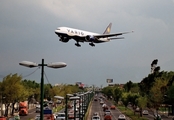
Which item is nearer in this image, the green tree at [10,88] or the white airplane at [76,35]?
the white airplane at [76,35]

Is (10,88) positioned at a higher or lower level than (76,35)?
lower

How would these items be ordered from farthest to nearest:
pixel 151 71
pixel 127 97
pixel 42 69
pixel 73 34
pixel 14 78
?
pixel 151 71, pixel 127 97, pixel 14 78, pixel 73 34, pixel 42 69

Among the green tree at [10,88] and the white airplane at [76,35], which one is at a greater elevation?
the white airplane at [76,35]

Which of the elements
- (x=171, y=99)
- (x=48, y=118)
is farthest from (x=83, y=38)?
(x=171, y=99)

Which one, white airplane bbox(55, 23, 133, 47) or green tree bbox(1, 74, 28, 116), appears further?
green tree bbox(1, 74, 28, 116)

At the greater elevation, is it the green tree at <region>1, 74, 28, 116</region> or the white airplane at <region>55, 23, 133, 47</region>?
the white airplane at <region>55, 23, 133, 47</region>

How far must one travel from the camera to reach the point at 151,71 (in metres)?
112

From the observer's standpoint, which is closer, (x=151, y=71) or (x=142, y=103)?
(x=142, y=103)

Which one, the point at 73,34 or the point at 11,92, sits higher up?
the point at 73,34

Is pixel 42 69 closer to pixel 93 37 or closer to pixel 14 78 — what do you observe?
pixel 93 37

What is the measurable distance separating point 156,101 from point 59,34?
30.0 metres

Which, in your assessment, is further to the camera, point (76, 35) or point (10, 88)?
point (10, 88)

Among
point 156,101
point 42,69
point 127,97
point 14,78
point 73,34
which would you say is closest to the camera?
point 42,69

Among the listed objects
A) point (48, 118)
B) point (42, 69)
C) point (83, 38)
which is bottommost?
point (48, 118)
